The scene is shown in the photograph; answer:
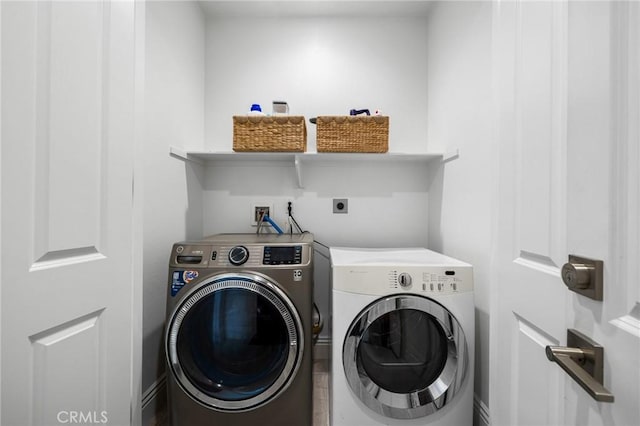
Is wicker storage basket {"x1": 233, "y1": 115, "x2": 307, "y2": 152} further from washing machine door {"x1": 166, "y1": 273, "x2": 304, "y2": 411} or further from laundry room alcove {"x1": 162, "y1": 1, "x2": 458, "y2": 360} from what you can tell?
washing machine door {"x1": 166, "y1": 273, "x2": 304, "y2": 411}

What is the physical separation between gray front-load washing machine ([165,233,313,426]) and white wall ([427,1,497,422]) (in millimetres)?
844

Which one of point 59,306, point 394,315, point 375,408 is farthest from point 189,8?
point 375,408

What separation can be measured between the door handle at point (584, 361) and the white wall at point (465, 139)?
64 cm

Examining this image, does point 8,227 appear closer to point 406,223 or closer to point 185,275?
point 185,275

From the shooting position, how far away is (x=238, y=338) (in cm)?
121

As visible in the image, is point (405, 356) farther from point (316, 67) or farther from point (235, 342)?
point (316, 67)

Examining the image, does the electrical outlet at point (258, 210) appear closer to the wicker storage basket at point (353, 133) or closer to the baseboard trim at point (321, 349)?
the wicker storage basket at point (353, 133)

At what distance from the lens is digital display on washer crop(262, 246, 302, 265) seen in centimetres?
123

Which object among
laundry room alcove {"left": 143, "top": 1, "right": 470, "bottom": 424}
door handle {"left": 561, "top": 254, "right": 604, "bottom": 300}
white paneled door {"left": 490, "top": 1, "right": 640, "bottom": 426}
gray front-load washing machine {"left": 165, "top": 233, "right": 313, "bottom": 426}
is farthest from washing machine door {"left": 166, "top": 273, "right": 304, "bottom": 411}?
door handle {"left": 561, "top": 254, "right": 604, "bottom": 300}

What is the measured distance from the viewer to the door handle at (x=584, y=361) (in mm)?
437

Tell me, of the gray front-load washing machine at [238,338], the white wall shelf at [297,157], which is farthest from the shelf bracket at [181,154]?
the gray front-load washing machine at [238,338]

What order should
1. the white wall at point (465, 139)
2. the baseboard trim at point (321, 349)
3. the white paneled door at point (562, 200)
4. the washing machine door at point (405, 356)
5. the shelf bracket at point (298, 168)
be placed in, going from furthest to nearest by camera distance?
the baseboard trim at point (321, 349) → the shelf bracket at point (298, 168) → the white wall at point (465, 139) → the washing machine door at point (405, 356) → the white paneled door at point (562, 200)

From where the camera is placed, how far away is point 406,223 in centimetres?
190

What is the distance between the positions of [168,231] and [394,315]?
128cm
